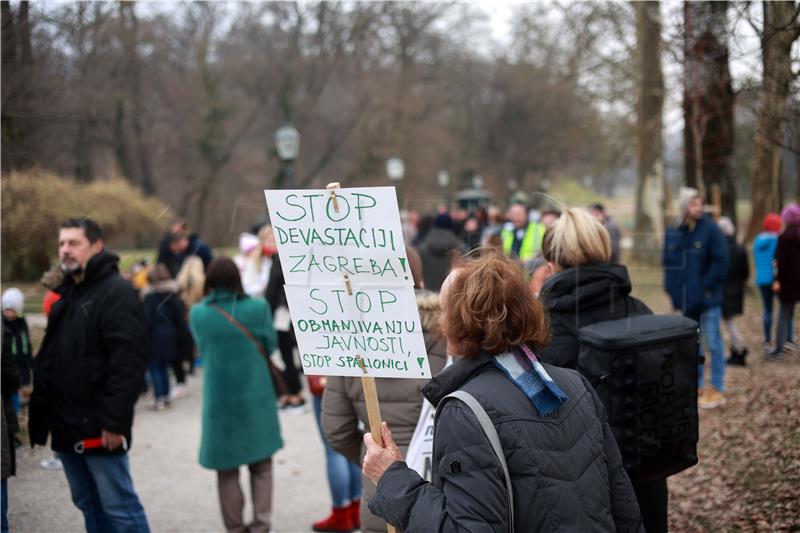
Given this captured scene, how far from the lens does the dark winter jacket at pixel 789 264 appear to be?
30.9 ft

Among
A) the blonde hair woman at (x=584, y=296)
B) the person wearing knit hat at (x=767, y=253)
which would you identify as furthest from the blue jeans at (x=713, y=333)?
the blonde hair woman at (x=584, y=296)

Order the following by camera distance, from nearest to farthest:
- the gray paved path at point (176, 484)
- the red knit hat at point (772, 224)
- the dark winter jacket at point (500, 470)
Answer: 1. the dark winter jacket at point (500, 470)
2. the gray paved path at point (176, 484)
3. the red knit hat at point (772, 224)

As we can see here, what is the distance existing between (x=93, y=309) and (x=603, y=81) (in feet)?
78.0

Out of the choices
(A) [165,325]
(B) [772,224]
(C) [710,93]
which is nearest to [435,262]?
(A) [165,325]

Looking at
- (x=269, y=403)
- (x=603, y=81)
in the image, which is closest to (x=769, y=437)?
(x=269, y=403)

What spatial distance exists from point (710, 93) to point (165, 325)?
700cm

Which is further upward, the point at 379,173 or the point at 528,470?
the point at 379,173

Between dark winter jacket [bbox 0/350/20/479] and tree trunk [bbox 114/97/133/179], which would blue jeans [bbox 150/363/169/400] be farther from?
tree trunk [bbox 114/97/133/179]

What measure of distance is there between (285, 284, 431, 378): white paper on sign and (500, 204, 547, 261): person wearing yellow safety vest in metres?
7.07

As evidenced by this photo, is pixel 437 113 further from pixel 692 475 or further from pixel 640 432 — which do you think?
pixel 640 432

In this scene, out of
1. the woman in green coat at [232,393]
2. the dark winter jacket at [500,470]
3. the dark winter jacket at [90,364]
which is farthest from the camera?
the woman in green coat at [232,393]

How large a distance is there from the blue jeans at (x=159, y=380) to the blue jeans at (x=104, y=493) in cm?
490

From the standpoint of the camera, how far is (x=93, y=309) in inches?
164

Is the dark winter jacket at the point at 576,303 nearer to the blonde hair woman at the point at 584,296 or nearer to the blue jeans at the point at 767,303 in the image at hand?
the blonde hair woman at the point at 584,296
